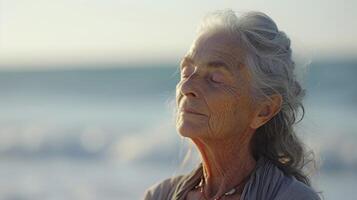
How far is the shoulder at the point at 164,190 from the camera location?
3693mm

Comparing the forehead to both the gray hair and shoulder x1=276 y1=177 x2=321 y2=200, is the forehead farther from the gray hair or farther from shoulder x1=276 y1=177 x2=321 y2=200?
shoulder x1=276 y1=177 x2=321 y2=200

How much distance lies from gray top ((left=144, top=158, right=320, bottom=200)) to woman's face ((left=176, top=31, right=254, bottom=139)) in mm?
191

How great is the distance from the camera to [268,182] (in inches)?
137

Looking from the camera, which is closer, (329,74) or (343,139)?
(343,139)

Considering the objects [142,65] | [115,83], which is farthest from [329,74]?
[142,65]

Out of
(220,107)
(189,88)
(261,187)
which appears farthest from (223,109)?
(261,187)

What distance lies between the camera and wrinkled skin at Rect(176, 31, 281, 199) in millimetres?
3465

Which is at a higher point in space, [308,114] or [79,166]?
[308,114]

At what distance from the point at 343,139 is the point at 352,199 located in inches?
146

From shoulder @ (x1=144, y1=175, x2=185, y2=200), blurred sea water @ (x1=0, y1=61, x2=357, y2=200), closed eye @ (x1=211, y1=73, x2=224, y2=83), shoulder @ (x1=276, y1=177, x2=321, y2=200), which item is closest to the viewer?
shoulder @ (x1=276, y1=177, x2=321, y2=200)

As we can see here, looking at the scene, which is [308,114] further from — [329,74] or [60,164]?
[329,74]

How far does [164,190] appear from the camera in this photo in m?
3.71

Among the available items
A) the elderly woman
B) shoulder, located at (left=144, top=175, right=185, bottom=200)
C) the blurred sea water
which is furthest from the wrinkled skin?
the blurred sea water

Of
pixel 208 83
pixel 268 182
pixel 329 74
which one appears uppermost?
pixel 208 83
